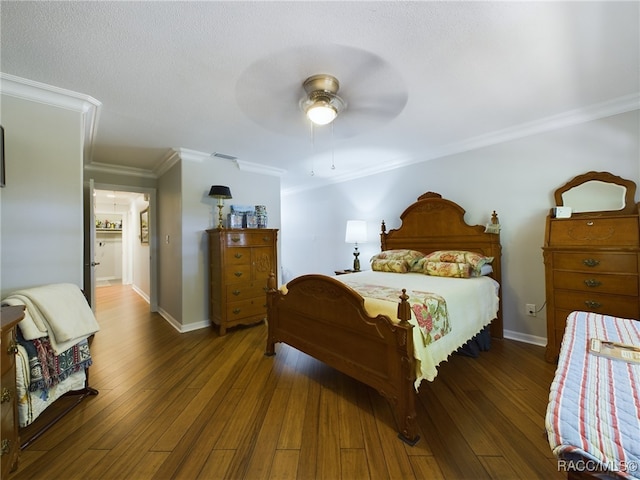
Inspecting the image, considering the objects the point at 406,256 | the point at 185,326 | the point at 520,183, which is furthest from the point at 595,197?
the point at 185,326

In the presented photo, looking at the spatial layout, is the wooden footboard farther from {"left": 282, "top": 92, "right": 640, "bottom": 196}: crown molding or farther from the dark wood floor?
{"left": 282, "top": 92, "right": 640, "bottom": 196}: crown molding

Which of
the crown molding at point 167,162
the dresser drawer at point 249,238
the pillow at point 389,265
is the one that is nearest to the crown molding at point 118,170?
the crown molding at point 167,162

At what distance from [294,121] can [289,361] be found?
2275mm

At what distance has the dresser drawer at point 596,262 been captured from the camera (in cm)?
199

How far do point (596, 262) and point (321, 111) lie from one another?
252 centimetres

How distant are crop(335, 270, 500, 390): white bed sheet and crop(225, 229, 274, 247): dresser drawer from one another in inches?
50.2

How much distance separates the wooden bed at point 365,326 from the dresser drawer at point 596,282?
61 centimetres

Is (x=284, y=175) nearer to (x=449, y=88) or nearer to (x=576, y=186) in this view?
(x=449, y=88)

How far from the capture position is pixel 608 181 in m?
2.33

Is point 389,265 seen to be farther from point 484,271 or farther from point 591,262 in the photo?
point 591,262

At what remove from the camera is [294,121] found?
248cm

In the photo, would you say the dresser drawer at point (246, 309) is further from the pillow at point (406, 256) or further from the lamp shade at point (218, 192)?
A: the pillow at point (406, 256)

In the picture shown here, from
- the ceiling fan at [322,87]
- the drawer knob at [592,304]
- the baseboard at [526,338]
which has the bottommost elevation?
the baseboard at [526,338]

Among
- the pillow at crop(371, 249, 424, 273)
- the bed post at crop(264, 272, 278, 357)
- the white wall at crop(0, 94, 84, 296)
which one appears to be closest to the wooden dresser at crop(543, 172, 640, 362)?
the pillow at crop(371, 249, 424, 273)
